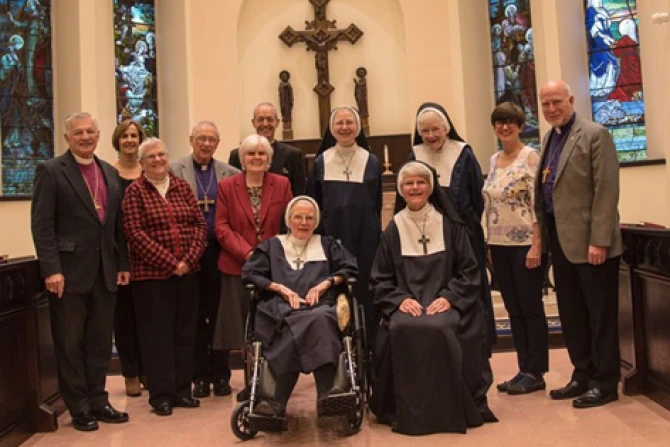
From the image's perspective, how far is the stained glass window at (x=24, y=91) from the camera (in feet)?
31.8

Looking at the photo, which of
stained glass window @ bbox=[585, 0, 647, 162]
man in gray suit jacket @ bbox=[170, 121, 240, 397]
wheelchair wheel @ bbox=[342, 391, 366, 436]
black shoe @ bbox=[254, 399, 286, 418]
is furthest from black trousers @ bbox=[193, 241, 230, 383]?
stained glass window @ bbox=[585, 0, 647, 162]

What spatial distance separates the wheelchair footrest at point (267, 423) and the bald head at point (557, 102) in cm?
237

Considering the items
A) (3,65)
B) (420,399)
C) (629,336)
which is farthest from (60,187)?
(3,65)

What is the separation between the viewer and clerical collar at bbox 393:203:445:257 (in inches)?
168

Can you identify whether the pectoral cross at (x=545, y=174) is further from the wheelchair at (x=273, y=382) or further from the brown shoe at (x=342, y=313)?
the brown shoe at (x=342, y=313)

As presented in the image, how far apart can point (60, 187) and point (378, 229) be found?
76.4 inches

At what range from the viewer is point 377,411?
13.5ft

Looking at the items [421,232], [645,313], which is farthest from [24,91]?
[645,313]

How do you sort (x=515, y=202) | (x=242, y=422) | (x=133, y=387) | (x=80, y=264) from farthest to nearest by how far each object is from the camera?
1. (x=133, y=387)
2. (x=515, y=202)
3. (x=80, y=264)
4. (x=242, y=422)

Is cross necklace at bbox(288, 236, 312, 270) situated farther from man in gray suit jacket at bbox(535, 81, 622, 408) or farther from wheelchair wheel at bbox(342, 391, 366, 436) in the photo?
man in gray suit jacket at bbox(535, 81, 622, 408)

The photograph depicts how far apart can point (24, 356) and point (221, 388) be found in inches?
51.3

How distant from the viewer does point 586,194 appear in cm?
427

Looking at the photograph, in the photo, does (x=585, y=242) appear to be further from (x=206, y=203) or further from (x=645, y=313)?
(x=206, y=203)

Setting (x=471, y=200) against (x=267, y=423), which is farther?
(x=471, y=200)
